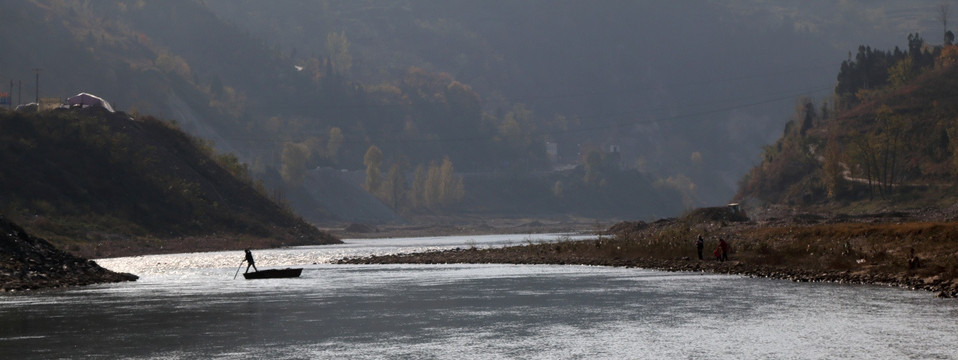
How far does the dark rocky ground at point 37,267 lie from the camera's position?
7081 cm

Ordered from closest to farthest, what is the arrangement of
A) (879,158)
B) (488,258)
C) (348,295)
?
(348,295), (488,258), (879,158)

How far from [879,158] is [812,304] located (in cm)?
11641

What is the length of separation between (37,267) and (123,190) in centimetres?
8061

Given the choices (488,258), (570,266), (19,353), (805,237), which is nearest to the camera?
(19,353)

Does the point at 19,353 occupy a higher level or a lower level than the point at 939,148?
lower

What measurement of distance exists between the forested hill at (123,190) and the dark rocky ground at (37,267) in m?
41.5

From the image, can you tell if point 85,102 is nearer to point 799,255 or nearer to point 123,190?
point 123,190

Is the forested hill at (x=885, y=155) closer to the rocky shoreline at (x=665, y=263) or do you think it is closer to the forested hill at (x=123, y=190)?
the rocky shoreline at (x=665, y=263)

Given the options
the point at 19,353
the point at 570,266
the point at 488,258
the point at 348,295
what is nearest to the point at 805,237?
the point at 570,266

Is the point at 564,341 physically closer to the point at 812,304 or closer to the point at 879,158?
the point at 812,304

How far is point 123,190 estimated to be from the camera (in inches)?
6019

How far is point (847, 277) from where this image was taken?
206 feet

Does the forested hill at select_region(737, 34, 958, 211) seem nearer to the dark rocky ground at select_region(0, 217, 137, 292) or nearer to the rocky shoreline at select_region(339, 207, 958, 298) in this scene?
the rocky shoreline at select_region(339, 207, 958, 298)

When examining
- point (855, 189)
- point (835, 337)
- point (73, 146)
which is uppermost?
point (73, 146)
